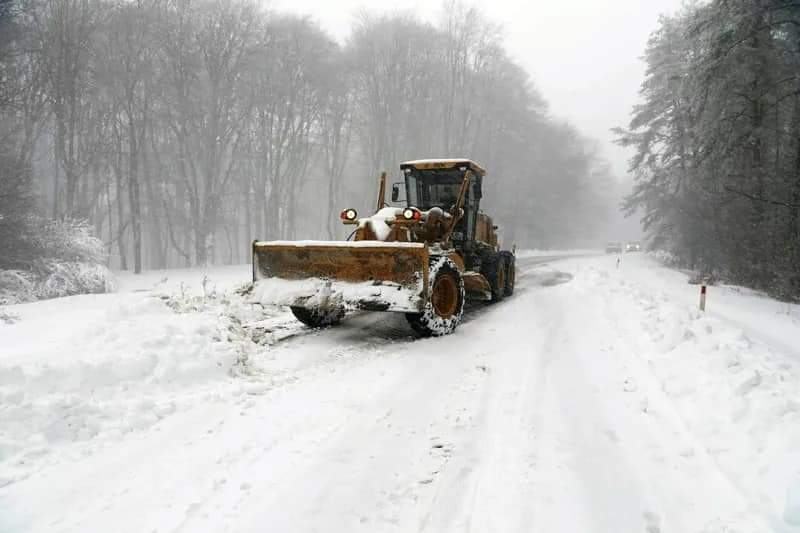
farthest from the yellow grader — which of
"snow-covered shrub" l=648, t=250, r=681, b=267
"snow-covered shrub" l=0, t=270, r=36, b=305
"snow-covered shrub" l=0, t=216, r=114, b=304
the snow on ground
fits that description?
"snow-covered shrub" l=648, t=250, r=681, b=267

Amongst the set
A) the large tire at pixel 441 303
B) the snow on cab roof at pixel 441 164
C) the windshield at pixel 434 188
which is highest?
the snow on cab roof at pixel 441 164

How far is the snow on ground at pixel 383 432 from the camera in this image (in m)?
2.60

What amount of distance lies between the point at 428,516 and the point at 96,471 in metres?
2.08

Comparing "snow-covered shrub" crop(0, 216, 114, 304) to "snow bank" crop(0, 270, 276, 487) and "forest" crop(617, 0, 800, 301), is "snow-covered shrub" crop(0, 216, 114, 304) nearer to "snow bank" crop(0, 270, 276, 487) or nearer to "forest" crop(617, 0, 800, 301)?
"snow bank" crop(0, 270, 276, 487)

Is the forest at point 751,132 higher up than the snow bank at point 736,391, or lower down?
higher up

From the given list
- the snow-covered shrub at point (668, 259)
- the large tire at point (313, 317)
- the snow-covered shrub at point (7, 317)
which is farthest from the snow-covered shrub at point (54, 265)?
the snow-covered shrub at point (668, 259)

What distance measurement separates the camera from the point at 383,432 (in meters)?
3.60

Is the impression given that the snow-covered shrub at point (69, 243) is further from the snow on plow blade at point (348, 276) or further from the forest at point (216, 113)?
the snow on plow blade at point (348, 276)

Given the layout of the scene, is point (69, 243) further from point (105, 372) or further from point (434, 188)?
point (105, 372)

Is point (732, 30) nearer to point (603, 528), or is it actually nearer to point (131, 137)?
point (603, 528)

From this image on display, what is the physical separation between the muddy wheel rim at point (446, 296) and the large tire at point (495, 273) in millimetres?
2845

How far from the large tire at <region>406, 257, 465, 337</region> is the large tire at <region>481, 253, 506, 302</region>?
2827mm

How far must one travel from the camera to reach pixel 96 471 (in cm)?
294

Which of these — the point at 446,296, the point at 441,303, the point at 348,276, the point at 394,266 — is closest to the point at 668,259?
the point at 446,296
